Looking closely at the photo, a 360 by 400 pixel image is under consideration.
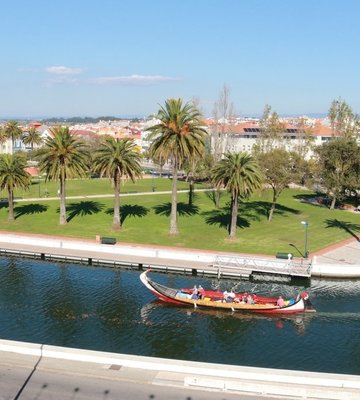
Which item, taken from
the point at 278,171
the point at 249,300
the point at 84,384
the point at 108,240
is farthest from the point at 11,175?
the point at 84,384

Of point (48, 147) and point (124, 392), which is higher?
point (48, 147)

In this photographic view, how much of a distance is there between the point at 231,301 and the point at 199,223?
28.7 metres

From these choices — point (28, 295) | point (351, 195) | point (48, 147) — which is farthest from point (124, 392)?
point (351, 195)

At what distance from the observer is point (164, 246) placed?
56.8m

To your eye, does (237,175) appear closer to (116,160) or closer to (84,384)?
(116,160)

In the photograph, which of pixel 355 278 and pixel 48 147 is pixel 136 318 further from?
pixel 48 147

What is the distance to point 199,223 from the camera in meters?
68.5

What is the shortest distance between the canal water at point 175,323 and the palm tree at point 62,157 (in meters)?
17.6

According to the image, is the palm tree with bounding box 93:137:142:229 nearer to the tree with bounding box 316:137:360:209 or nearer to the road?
the road

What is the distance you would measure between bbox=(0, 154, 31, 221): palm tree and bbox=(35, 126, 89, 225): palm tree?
17.9ft

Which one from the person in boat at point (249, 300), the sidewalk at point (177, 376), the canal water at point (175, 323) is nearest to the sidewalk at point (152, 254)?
the canal water at point (175, 323)

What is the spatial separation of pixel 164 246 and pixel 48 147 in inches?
806

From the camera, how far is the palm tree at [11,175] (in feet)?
219

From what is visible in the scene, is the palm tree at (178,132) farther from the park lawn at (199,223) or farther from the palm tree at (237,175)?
the park lawn at (199,223)
